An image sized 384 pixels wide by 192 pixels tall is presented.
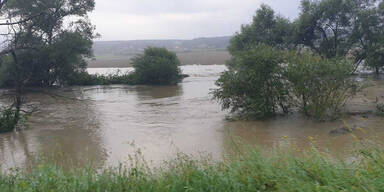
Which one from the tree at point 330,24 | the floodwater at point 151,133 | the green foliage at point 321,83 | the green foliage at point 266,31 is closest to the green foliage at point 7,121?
the floodwater at point 151,133

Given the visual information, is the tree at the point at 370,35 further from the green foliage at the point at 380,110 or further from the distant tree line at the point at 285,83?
the green foliage at the point at 380,110

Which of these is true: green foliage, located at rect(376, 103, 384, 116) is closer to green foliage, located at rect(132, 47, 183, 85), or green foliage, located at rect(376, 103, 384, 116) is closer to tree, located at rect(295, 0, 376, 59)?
tree, located at rect(295, 0, 376, 59)

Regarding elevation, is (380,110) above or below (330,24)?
below

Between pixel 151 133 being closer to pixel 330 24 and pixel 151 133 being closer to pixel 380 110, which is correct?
A: pixel 380 110

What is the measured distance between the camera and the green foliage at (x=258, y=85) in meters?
13.9

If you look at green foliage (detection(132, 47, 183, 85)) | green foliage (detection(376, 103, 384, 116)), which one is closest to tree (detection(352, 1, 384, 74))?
green foliage (detection(132, 47, 183, 85))

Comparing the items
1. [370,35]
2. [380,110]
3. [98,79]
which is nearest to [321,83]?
[380,110]

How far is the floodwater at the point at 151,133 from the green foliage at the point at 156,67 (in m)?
8.71

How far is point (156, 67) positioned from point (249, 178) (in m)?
24.4

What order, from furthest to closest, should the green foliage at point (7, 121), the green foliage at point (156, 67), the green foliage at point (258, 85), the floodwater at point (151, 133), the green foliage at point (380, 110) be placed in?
the green foliage at point (156, 67) < the green foliage at point (258, 85) < the green foliage at point (7, 121) < the green foliage at point (380, 110) < the floodwater at point (151, 133)

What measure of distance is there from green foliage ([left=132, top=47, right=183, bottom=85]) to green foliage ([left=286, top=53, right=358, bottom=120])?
1641 cm

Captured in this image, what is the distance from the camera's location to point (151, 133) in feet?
42.0

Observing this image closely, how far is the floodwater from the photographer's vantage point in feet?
32.4

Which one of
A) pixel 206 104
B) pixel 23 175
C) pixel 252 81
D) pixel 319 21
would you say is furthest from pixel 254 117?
pixel 319 21
